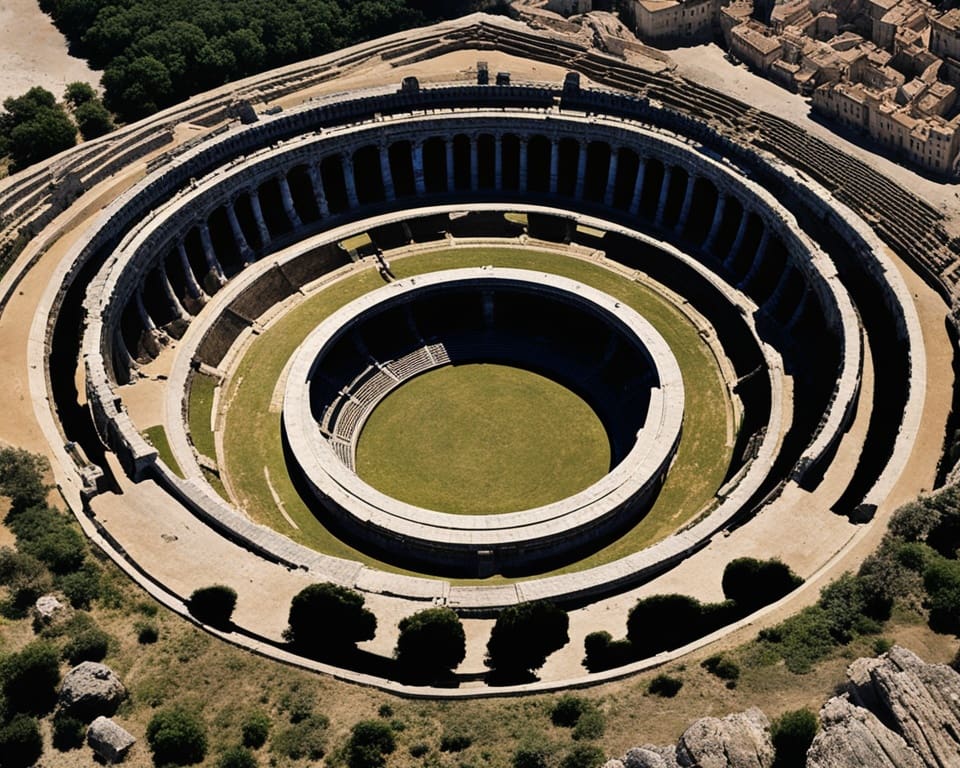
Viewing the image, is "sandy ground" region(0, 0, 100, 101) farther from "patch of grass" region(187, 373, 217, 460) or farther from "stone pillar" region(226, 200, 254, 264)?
"patch of grass" region(187, 373, 217, 460)

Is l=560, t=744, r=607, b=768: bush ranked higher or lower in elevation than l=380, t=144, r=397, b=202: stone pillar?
lower

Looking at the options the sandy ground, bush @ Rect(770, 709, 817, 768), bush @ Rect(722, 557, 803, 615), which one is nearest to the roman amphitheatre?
bush @ Rect(722, 557, 803, 615)

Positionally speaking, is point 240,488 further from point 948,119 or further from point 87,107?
point 948,119

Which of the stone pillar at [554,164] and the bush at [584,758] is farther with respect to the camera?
the stone pillar at [554,164]

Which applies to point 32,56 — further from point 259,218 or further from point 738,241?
point 738,241

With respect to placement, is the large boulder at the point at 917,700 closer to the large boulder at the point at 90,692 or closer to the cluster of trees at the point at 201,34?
the large boulder at the point at 90,692

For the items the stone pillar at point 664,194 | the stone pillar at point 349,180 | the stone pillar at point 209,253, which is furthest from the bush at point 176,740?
the stone pillar at point 664,194
